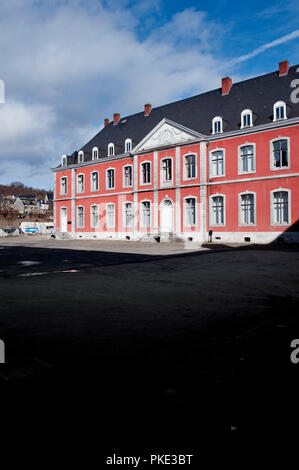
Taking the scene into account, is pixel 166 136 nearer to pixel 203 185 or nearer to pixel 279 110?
pixel 203 185

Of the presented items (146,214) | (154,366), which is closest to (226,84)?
(146,214)

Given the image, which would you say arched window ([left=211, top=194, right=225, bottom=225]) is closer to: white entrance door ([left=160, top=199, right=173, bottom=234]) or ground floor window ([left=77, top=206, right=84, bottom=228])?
white entrance door ([left=160, top=199, right=173, bottom=234])

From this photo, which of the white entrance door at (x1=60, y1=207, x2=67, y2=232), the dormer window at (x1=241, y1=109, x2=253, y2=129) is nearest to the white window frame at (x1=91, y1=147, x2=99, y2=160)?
the white entrance door at (x1=60, y1=207, x2=67, y2=232)

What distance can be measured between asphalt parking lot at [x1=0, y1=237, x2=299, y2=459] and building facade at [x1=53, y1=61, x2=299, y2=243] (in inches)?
834

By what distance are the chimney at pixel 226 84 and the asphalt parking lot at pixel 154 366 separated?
29.3 meters

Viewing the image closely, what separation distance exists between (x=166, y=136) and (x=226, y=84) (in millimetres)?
7350

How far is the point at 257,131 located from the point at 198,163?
5.50 meters

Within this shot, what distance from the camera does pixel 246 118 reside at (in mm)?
27516

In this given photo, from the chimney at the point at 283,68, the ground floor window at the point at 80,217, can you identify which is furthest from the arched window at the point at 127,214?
the chimney at the point at 283,68

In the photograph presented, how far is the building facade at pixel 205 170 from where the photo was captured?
26.1 m

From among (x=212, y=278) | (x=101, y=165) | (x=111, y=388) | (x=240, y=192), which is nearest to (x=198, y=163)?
(x=240, y=192)

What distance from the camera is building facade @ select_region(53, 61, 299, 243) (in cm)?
2606

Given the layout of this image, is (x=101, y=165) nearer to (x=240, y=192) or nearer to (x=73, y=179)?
(x=73, y=179)

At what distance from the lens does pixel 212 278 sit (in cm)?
917
